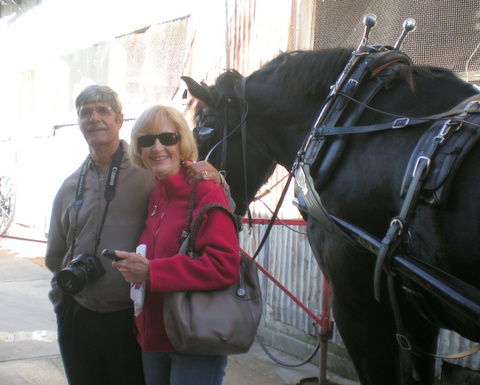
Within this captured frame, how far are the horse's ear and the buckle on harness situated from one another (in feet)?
3.62

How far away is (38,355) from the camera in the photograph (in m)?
4.20

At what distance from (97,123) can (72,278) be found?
703 millimetres

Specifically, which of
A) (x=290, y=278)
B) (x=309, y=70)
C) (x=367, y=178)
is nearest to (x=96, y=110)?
(x=309, y=70)

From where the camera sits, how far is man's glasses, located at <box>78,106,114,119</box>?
2.24 metres

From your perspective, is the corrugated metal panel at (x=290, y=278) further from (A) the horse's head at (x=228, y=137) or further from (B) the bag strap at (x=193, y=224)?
(B) the bag strap at (x=193, y=224)

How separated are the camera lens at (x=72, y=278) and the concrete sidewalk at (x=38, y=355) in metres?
2.02

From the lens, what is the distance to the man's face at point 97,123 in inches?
88.0

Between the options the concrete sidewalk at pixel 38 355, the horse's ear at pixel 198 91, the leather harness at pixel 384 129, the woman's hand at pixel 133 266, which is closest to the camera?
the leather harness at pixel 384 129

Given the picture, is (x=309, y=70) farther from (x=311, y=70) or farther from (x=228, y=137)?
(x=228, y=137)


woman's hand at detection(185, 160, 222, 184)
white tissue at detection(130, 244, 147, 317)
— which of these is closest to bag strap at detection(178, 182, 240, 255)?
woman's hand at detection(185, 160, 222, 184)

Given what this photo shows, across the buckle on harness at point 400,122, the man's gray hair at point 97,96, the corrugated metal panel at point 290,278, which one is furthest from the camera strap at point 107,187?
the corrugated metal panel at point 290,278

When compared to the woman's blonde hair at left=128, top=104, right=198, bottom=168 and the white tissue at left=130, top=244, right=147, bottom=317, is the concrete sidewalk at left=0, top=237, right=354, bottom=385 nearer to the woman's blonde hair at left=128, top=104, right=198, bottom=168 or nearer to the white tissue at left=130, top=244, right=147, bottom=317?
the white tissue at left=130, top=244, right=147, bottom=317

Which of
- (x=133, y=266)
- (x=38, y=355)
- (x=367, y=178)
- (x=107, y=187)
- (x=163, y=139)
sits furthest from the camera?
(x=38, y=355)

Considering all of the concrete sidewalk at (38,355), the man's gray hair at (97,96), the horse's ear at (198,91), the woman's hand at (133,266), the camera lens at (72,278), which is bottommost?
the concrete sidewalk at (38,355)
